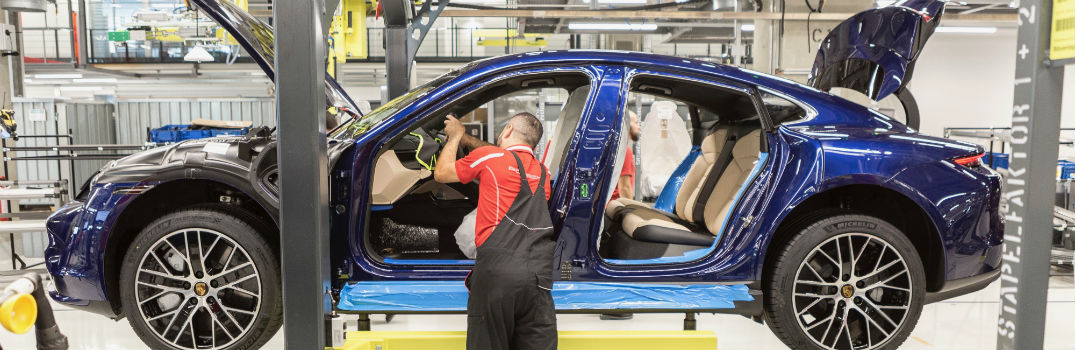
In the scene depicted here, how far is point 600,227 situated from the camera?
10.0 feet

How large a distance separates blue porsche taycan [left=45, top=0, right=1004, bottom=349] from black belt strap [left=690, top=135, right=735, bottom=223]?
532 mm

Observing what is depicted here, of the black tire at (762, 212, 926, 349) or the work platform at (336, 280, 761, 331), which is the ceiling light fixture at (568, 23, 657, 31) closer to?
the black tire at (762, 212, 926, 349)

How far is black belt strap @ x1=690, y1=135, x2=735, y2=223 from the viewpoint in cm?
371

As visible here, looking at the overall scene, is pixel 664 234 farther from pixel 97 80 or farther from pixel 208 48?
pixel 97 80

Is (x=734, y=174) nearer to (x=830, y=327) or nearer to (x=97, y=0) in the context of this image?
(x=830, y=327)

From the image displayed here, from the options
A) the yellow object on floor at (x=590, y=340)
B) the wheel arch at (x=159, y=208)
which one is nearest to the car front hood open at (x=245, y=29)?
the wheel arch at (x=159, y=208)

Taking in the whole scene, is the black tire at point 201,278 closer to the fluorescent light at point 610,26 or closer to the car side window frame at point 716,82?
the car side window frame at point 716,82

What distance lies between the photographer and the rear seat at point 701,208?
11.1 feet

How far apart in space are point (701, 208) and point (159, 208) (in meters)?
2.83

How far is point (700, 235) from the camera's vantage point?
340cm

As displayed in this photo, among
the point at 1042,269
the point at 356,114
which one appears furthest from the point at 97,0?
the point at 1042,269

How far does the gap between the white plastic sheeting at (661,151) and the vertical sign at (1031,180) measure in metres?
6.89

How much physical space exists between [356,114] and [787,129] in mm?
2479

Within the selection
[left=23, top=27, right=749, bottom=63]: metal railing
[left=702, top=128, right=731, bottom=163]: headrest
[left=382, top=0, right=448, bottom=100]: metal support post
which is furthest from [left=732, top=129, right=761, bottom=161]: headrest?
[left=23, top=27, right=749, bottom=63]: metal railing
